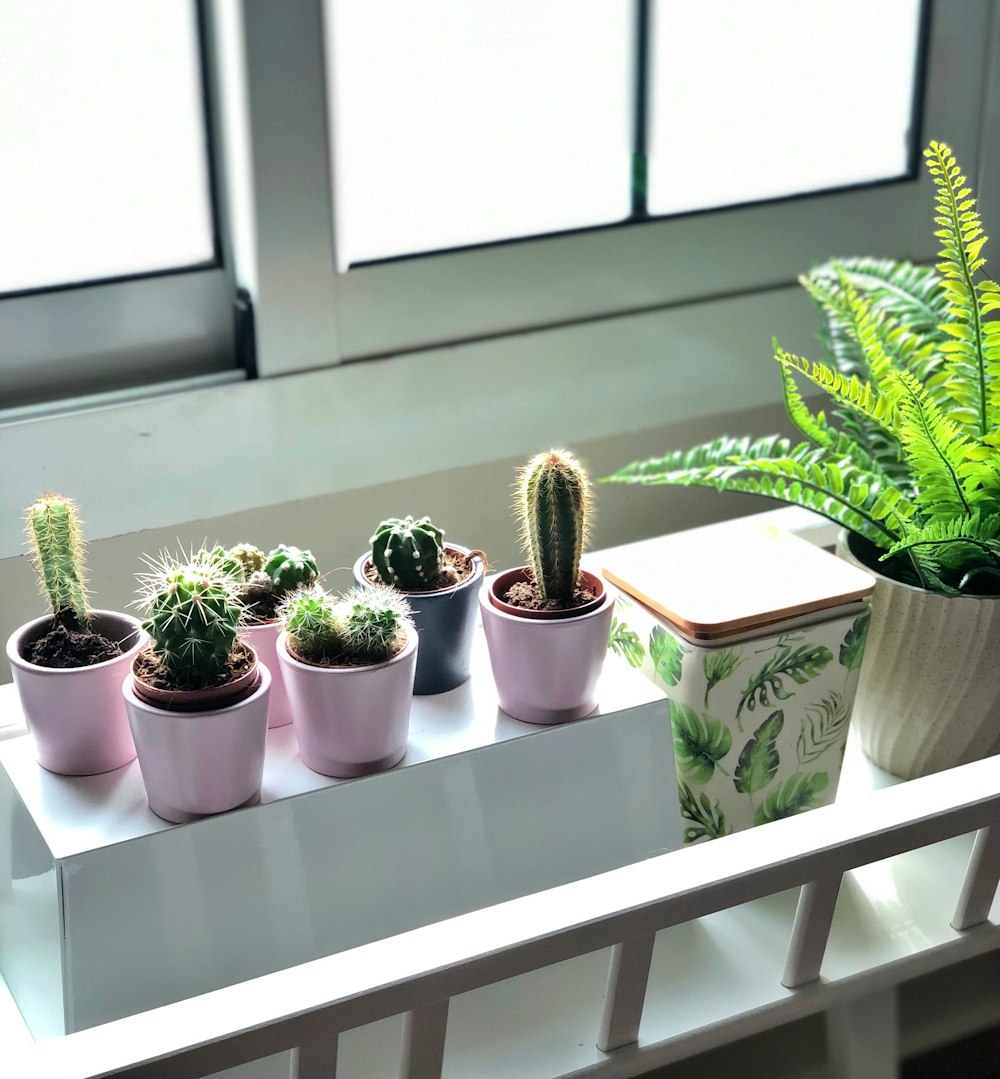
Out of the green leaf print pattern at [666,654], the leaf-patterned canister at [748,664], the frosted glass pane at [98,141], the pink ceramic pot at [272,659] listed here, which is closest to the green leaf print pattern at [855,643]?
the leaf-patterned canister at [748,664]

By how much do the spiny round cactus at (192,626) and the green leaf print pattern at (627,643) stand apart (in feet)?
0.87

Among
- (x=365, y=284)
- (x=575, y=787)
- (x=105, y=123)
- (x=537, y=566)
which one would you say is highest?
(x=105, y=123)

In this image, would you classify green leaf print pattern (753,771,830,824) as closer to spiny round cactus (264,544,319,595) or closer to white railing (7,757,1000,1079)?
white railing (7,757,1000,1079)

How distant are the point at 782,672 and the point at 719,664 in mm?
47

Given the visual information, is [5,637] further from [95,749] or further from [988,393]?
[988,393]

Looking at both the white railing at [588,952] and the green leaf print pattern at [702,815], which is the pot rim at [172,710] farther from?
the green leaf print pattern at [702,815]

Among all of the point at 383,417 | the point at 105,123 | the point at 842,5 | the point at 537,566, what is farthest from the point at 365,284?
the point at 842,5

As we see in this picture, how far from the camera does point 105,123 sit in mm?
916

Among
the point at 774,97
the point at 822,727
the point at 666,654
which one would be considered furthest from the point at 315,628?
the point at 774,97

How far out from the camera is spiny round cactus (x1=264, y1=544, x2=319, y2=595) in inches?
Result: 28.3

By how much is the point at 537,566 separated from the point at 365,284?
0.36 m

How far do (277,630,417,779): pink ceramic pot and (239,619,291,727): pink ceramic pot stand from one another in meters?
0.03

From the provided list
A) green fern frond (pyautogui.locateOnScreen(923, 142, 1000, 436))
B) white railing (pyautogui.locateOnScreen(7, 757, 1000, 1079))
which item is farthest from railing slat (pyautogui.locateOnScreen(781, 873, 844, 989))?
green fern frond (pyautogui.locateOnScreen(923, 142, 1000, 436))

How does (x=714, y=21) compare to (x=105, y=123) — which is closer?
(x=105, y=123)
